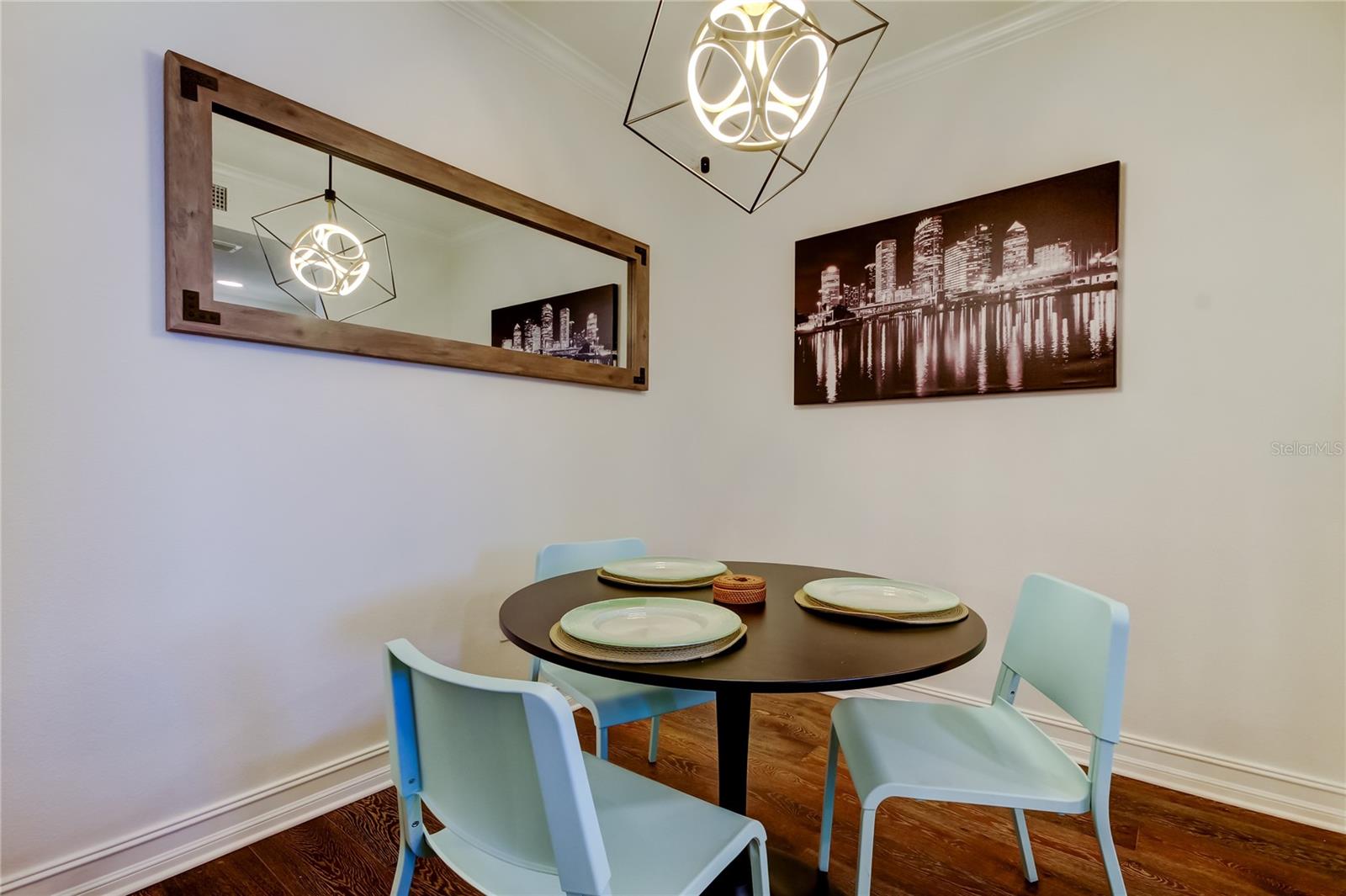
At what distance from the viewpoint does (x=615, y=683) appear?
1521 mm

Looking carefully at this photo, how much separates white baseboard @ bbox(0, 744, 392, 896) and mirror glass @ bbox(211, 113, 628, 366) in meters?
1.31

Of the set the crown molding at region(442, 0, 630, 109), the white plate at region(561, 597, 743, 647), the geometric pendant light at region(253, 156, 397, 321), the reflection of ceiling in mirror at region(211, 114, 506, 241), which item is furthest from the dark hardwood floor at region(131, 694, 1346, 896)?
the crown molding at region(442, 0, 630, 109)

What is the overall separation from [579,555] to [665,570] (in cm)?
45

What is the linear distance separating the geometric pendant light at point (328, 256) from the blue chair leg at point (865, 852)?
1.82 meters

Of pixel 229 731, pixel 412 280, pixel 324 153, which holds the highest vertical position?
pixel 324 153

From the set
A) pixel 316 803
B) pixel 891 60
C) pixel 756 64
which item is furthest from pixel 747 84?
pixel 316 803

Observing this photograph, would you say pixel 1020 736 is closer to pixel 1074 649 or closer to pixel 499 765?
pixel 1074 649

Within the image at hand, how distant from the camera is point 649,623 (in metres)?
1.11

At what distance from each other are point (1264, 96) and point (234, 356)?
3.05 meters

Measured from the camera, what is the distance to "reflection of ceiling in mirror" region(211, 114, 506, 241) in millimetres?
1543

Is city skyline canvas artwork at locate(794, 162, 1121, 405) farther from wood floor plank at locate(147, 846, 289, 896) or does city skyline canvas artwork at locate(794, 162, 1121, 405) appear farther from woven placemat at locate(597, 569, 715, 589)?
wood floor plank at locate(147, 846, 289, 896)

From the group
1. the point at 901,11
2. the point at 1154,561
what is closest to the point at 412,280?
the point at 901,11

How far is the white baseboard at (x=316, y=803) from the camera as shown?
134 centimetres

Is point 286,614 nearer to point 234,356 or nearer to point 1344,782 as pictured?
point 234,356
